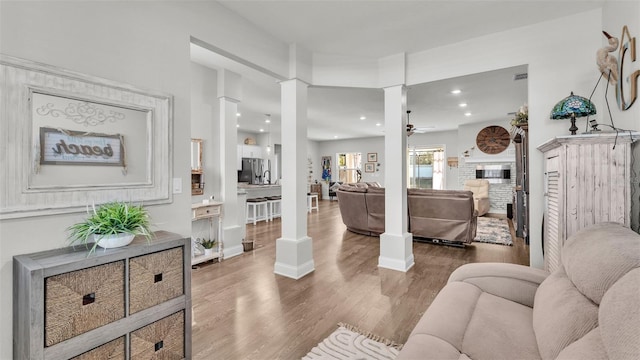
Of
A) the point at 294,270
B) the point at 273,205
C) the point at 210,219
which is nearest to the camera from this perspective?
the point at 294,270

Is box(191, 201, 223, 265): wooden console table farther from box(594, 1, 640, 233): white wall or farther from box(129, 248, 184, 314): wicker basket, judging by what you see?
box(594, 1, 640, 233): white wall

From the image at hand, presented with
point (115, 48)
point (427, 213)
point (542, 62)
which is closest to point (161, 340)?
point (115, 48)

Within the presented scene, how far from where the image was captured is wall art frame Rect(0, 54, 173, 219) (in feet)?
4.51

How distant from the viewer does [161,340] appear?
5.35ft

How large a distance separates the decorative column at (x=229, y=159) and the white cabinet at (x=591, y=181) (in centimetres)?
371

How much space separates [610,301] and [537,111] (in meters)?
2.53

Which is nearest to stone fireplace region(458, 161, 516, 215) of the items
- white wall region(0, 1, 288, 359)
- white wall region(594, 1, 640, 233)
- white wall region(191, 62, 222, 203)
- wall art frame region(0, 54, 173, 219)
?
white wall region(594, 1, 640, 233)

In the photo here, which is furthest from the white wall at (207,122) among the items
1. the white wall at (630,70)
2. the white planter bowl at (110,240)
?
the white wall at (630,70)

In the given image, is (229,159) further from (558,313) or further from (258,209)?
(558,313)

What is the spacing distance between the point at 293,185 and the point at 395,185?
1.29m

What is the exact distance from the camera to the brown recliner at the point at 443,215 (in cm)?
462

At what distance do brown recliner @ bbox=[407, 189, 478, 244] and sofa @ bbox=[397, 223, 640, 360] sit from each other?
3.11 m

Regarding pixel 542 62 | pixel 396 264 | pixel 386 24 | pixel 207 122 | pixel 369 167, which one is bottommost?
pixel 396 264

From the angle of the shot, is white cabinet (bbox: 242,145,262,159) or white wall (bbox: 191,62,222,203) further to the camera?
white cabinet (bbox: 242,145,262,159)
